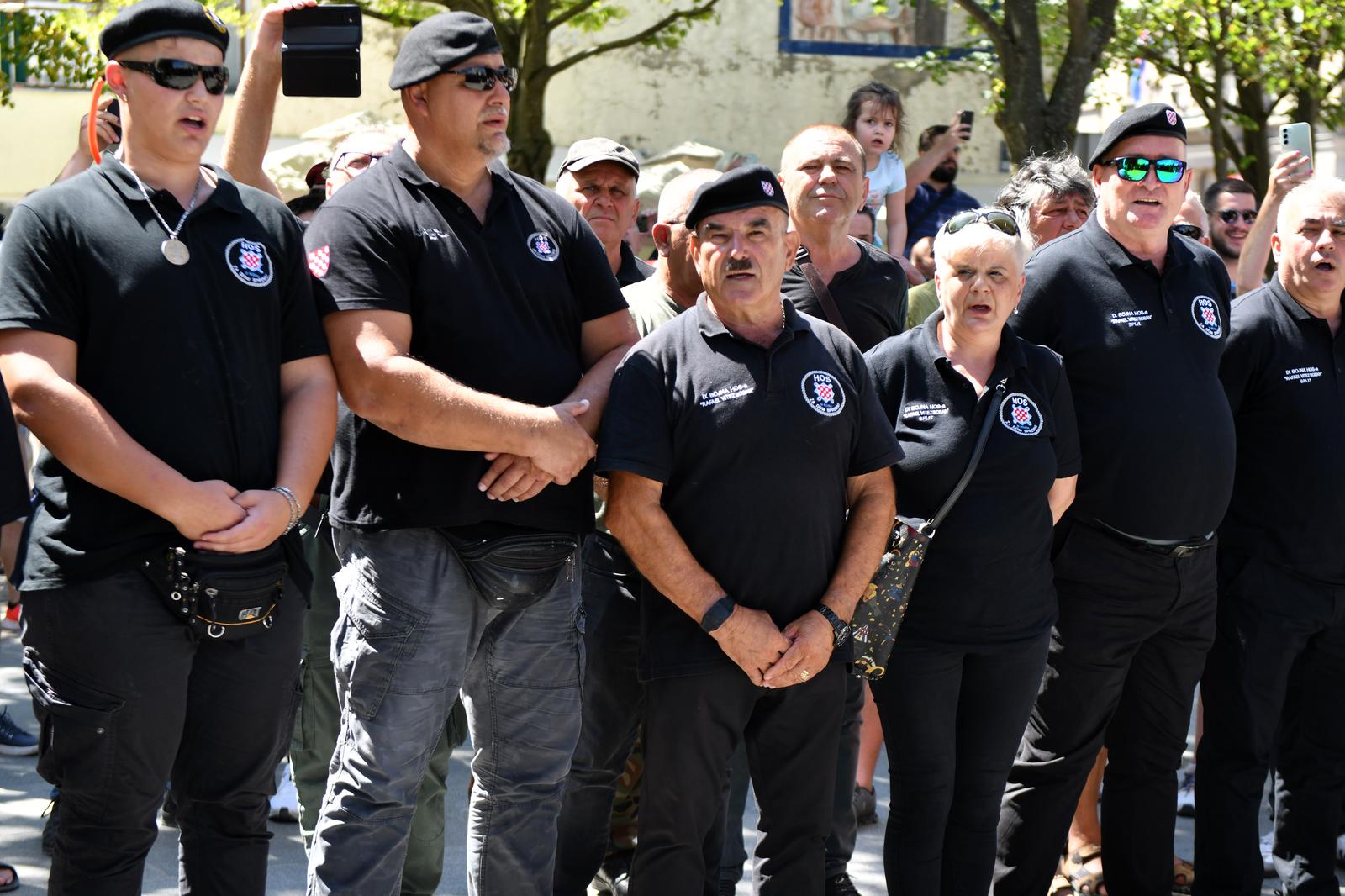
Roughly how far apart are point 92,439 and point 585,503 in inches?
46.6

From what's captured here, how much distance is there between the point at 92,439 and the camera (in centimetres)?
312

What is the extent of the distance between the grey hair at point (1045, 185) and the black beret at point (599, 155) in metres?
1.42

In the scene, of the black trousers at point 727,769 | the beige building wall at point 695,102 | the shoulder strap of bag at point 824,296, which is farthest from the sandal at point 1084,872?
the beige building wall at point 695,102

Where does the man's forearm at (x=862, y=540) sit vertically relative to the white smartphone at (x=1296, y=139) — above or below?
below

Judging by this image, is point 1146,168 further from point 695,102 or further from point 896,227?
point 695,102

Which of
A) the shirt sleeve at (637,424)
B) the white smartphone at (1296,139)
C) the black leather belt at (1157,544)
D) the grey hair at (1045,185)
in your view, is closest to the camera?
the shirt sleeve at (637,424)

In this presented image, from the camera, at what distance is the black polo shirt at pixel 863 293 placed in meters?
4.78

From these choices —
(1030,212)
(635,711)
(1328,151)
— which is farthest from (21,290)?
(1328,151)

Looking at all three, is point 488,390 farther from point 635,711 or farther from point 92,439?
point 635,711

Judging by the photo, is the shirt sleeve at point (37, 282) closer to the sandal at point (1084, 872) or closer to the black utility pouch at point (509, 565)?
the black utility pouch at point (509, 565)

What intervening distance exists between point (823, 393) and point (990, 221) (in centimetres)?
83

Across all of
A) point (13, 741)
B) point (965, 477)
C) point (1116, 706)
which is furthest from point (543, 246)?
point (13, 741)

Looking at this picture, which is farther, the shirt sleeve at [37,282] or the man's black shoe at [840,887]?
the man's black shoe at [840,887]

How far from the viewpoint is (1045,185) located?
5504mm
